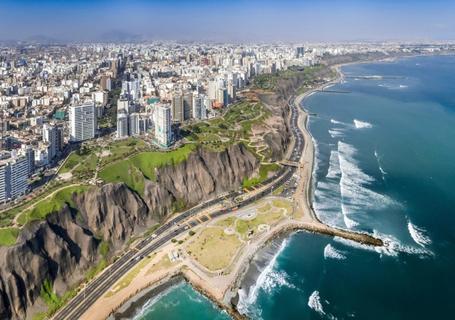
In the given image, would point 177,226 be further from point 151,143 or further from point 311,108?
point 311,108

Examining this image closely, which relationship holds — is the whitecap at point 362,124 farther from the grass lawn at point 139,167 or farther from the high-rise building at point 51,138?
the high-rise building at point 51,138

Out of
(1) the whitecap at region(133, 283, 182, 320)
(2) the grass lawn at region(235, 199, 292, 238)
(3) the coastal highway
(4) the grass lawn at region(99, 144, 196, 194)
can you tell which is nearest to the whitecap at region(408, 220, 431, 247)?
(2) the grass lawn at region(235, 199, 292, 238)

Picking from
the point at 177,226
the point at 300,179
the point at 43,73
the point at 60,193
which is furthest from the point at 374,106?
the point at 43,73

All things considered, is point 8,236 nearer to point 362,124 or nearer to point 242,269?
point 242,269

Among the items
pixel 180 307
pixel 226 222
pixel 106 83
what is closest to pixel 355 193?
pixel 226 222

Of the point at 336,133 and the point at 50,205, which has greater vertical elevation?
the point at 336,133

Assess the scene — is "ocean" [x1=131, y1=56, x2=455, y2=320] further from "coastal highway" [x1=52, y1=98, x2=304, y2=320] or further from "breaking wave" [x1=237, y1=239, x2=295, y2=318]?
"coastal highway" [x1=52, y1=98, x2=304, y2=320]

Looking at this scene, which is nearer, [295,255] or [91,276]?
[91,276]
